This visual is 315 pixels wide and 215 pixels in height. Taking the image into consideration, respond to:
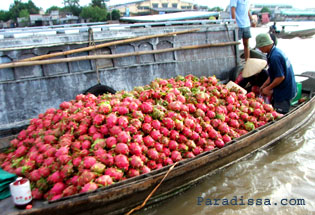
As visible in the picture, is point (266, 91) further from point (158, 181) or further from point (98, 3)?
point (98, 3)

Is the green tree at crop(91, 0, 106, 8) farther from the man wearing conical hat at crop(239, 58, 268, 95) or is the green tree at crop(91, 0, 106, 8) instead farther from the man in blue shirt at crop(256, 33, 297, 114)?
the man in blue shirt at crop(256, 33, 297, 114)

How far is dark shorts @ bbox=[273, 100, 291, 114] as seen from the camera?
19.2 feet

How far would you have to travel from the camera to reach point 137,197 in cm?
336

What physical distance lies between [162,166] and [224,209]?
48.1 inches

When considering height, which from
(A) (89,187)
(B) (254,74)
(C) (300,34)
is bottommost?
(A) (89,187)

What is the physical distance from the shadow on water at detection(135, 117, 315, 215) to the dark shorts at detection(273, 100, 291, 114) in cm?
100

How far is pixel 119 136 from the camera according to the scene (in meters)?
3.45

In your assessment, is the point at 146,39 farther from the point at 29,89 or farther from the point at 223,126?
the point at 223,126

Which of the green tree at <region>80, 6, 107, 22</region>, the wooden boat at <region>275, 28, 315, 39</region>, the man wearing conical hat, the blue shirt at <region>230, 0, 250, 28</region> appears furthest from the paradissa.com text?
the green tree at <region>80, 6, 107, 22</region>

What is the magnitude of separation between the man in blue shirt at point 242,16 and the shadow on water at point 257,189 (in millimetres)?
4634

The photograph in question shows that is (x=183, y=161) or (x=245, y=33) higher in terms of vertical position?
(x=245, y=33)

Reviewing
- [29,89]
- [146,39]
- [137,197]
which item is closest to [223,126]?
[137,197]

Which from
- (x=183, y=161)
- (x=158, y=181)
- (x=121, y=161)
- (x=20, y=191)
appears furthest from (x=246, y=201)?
(x=20, y=191)

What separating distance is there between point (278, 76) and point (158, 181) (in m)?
3.76
